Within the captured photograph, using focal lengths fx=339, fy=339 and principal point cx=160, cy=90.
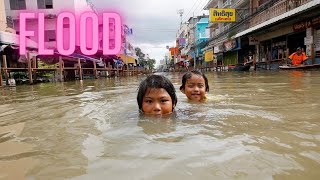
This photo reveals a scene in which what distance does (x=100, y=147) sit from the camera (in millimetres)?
2307

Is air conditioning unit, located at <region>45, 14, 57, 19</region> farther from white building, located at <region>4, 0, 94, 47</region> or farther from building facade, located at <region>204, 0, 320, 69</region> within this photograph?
building facade, located at <region>204, 0, 320, 69</region>

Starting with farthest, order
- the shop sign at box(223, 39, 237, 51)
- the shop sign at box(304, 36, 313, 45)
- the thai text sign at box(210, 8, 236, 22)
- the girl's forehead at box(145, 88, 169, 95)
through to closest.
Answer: the shop sign at box(223, 39, 237, 51)
the thai text sign at box(210, 8, 236, 22)
the shop sign at box(304, 36, 313, 45)
the girl's forehead at box(145, 88, 169, 95)

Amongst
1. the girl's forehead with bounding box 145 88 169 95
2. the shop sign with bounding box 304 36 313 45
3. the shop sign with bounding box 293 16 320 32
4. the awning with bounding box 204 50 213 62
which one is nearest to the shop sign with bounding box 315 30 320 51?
the shop sign with bounding box 304 36 313 45

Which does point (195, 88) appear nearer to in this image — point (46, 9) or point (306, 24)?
point (306, 24)

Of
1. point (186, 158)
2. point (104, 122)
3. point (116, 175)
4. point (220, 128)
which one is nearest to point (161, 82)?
point (104, 122)

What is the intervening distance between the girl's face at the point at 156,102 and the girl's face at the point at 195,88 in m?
1.44

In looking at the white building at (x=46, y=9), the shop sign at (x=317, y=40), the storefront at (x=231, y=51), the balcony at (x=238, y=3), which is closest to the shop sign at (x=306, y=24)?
the shop sign at (x=317, y=40)

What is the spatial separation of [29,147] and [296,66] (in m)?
16.4

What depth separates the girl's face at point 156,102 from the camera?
3.54 m

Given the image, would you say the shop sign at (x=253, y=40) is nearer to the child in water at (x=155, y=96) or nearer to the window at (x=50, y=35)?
the window at (x=50, y=35)

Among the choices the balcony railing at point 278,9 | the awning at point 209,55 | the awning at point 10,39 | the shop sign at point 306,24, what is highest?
the balcony railing at point 278,9

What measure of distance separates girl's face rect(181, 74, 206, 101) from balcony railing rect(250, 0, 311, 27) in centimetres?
1542

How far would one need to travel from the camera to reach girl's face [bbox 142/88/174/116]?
A: 3.54 meters

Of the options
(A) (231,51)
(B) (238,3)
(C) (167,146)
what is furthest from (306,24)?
(C) (167,146)
